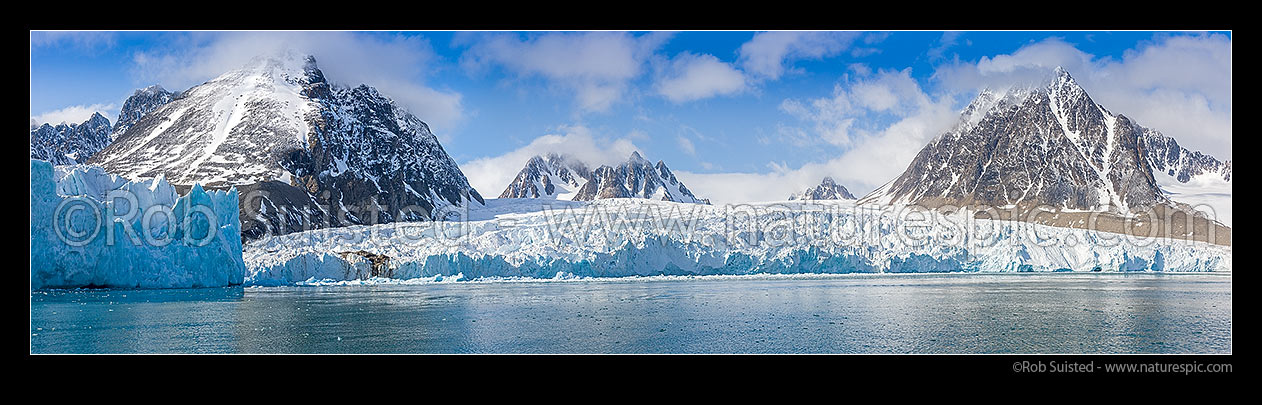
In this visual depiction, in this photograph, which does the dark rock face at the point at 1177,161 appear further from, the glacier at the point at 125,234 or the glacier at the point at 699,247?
the glacier at the point at 125,234

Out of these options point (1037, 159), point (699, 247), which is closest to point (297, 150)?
point (699, 247)

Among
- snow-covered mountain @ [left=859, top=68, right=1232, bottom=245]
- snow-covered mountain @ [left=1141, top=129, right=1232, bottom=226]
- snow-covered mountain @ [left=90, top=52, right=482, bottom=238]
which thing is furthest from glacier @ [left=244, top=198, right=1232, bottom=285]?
snow-covered mountain @ [left=1141, top=129, right=1232, bottom=226]

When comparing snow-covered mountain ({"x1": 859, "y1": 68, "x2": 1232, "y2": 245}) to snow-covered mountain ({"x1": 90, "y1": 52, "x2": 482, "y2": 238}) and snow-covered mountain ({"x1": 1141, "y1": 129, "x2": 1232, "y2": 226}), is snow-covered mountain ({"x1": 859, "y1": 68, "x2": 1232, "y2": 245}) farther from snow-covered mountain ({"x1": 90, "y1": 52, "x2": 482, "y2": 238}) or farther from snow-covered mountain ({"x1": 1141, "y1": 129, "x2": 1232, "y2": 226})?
snow-covered mountain ({"x1": 90, "y1": 52, "x2": 482, "y2": 238})

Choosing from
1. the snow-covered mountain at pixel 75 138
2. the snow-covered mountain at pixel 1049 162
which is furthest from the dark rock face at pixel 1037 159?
the snow-covered mountain at pixel 75 138

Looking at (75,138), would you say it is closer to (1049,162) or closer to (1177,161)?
(1049,162)
